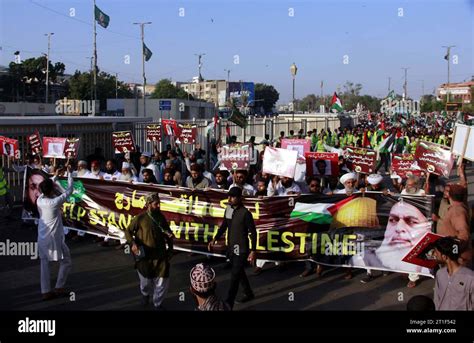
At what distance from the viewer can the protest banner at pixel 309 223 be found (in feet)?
24.3

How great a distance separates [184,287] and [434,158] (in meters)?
4.54

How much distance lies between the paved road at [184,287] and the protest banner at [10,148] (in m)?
2.53

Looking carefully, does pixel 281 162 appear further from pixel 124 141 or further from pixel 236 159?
pixel 124 141

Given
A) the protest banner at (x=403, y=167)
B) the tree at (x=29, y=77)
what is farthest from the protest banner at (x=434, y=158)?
the tree at (x=29, y=77)

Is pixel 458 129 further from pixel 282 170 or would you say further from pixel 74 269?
pixel 74 269

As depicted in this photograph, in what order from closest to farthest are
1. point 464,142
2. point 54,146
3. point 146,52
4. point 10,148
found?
point 464,142 < point 10,148 < point 54,146 < point 146,52

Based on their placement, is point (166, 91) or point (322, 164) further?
point (166, 91)

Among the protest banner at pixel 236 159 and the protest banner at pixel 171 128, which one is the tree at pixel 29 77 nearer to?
the protest banner at pixel 171 128

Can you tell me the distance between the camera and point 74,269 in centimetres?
823

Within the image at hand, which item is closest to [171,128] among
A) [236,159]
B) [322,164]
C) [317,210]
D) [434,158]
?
[236,159]

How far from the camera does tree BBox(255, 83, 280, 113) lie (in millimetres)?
103750

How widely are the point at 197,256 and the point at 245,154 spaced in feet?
7.02

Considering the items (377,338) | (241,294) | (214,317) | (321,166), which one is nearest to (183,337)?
(214,317)

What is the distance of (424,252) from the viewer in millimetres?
5465
